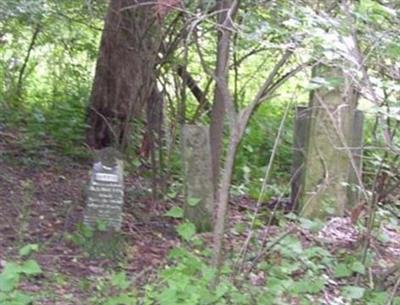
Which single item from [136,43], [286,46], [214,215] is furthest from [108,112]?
[286,46]

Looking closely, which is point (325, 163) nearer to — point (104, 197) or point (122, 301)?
point (104, 197)

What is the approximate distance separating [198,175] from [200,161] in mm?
97

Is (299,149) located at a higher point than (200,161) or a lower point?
higher

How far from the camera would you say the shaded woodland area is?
498 centimetres

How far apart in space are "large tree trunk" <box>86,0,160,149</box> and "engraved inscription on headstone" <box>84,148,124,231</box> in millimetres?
1491

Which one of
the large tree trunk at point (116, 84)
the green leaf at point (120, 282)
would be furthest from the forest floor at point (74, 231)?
the large tree trunk at point (116, 84)

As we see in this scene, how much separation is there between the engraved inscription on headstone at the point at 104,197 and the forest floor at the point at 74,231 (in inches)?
8.3

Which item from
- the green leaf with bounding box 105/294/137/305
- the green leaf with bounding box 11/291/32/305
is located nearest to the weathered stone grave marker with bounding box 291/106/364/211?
the green leaf with bounding box 105/294/137/305

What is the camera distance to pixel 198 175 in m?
6.61

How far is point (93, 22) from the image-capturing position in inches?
347

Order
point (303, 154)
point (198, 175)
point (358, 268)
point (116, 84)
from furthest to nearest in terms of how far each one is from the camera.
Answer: point (116, 84) < point (303, 154) < point (198, 175) < point (358, 268)

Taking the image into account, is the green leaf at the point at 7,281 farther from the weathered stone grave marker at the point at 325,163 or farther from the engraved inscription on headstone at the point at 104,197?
the weathered stone grave marker at the point at 325,163

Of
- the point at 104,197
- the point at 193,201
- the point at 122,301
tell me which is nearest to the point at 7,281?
the point at 122,301

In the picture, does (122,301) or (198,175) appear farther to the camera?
(198,175)
